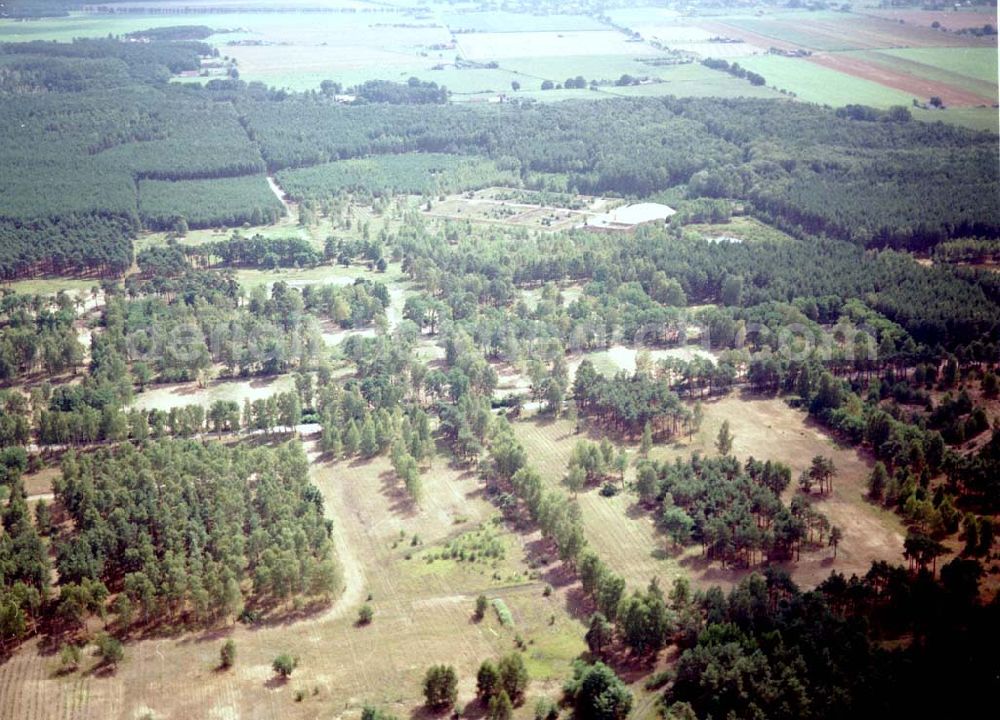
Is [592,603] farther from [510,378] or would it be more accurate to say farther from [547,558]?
[510,378]

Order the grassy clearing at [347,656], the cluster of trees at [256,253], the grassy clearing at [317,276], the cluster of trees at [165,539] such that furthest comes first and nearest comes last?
the cluster of trees at [256,253], the grassy clearing at [317,276], the cluster of trees at [165,539], the grassy clearing at [347,656]

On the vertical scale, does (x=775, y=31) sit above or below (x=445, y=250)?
above

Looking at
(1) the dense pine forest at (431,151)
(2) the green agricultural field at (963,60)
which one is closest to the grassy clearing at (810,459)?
(1) the dense pine forest at (431,151)

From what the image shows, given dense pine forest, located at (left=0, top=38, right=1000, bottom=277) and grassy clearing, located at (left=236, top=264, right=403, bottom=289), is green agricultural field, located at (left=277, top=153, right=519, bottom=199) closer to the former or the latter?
dense pine forest, located at (left=0, top=38, right=1000, bottom=277)

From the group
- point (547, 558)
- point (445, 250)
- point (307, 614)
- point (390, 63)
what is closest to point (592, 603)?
point (547, 558)

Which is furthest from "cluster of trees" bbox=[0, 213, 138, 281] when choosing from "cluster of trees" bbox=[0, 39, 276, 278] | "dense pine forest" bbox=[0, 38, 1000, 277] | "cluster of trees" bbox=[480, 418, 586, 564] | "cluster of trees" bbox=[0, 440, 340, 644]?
"cluster of trees" bbox=[480, 418, 586, 564]

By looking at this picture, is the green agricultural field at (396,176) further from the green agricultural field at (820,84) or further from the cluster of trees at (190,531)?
the cluster of trees at (190,531)

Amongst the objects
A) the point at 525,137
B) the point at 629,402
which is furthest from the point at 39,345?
the point at 525,137
